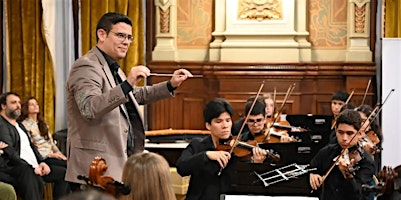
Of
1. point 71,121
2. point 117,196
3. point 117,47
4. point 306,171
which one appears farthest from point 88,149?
point 306,171

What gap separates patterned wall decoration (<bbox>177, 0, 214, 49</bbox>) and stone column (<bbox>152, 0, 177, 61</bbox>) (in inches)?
3.2

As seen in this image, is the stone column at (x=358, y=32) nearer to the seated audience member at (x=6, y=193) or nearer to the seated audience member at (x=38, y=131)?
the seated audience member at (x=38, y=131)

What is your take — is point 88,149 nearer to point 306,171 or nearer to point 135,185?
point 135,185

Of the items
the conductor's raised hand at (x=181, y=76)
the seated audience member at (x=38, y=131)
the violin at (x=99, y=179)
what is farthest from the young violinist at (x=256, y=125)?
the violin at (x=99, y=179)

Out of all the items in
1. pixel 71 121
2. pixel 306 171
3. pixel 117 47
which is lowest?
pixel 306 171

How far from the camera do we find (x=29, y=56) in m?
7.07

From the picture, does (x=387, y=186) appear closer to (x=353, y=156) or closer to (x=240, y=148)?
(x=353, y=156)

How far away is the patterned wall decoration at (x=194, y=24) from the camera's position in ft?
24.9

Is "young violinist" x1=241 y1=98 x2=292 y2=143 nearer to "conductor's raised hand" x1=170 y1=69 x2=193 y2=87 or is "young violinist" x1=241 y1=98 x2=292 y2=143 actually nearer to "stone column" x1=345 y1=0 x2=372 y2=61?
"conductor's raised hand" x1=170 y1=69 x2=193 y2=87

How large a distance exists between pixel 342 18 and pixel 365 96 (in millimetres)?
808

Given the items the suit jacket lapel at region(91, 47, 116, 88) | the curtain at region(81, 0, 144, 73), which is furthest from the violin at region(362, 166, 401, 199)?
the curtain at region(81, 0, 144, 73)

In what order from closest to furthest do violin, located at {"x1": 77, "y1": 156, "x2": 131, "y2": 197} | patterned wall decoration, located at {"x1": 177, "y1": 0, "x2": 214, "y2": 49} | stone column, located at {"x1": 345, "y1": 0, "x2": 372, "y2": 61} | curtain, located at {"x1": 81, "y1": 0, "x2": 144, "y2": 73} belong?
violin, located at {"x1": 77, "y1": 156, "x2": 131, "y2": 197}
curtain, located at {"x1": 81, "y1": 0, "x2": 144, "y2": 73}
stone column, located at {"x1": 345, "y1": 0, "x2": 372, "y2": 61}
patterned wall decoration, located at {"x1": 177, "y1": 0, "x2": 214, "y2": 49}

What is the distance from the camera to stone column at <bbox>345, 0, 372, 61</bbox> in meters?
7.30

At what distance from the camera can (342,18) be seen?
24.4 ft
